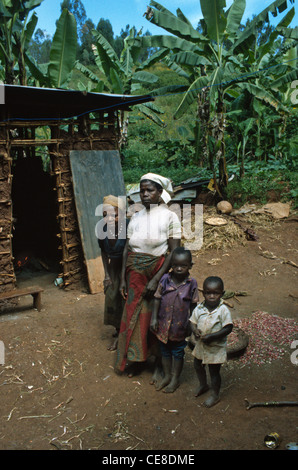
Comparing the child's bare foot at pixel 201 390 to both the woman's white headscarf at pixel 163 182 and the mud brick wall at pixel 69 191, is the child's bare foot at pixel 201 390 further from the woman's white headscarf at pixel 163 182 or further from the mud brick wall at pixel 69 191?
the mud brick wall at pixel 69 191

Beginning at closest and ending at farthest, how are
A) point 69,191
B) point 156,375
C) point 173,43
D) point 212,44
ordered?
1. point 156,375
2. point 69,191
3. point 173,43
4. point 212,44

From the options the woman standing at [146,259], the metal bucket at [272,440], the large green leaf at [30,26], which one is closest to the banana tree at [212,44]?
the large green leaf at [30,26]

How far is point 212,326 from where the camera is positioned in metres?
3.10

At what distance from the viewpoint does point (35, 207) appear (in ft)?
27.5

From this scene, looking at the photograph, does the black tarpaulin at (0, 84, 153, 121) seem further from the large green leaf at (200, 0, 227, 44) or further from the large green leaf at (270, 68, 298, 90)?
the large green leaf at (270, 68, 298, 90)

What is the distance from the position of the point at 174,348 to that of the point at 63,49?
5.98 metres

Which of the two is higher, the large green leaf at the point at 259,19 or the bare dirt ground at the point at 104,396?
the large green leaf at the point at 259,19

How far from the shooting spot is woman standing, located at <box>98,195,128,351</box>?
413 cm

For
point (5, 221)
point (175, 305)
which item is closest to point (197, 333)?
point (175, 305)

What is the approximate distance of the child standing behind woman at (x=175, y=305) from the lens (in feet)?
11.0

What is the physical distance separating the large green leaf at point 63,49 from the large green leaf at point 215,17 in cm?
252

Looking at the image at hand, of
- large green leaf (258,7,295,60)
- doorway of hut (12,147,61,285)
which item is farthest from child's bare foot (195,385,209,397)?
large green leaf (258,7,295,60)

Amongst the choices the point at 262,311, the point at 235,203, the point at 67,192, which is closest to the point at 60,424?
the point at 262,311

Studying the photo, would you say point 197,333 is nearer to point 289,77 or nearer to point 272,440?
point 272,440
